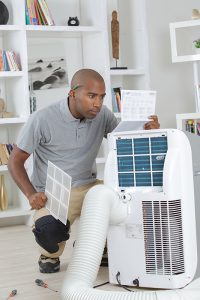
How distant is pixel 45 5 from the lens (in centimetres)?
496

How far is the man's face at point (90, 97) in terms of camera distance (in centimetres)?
305

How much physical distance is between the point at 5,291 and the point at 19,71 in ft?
7.48

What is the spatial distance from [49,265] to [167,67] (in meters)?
2.69

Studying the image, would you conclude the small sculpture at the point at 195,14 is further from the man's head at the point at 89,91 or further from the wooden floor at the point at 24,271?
the man's head at the point at 89,91

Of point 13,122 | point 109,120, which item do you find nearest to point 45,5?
point 13,122

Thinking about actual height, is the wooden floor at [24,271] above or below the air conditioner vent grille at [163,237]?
below

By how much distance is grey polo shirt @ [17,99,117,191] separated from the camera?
3.21 metres

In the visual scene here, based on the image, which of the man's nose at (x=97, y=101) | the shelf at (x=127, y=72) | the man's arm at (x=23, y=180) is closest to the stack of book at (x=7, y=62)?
the shelf at (x=127, y=72)

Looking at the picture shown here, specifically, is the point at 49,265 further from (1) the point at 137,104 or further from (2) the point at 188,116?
(2) the point at 188,116

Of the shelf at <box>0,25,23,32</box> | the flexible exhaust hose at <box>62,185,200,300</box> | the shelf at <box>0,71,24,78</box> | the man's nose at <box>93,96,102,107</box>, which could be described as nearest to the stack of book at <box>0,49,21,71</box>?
the shelf at <box>0,71,24,78</box>

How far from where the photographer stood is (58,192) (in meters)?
2.82

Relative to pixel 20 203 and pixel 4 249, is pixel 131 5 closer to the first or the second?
pixel 20 203

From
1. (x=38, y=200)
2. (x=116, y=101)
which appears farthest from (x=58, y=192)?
(x=116, y=101)

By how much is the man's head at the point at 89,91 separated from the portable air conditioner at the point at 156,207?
33cm
